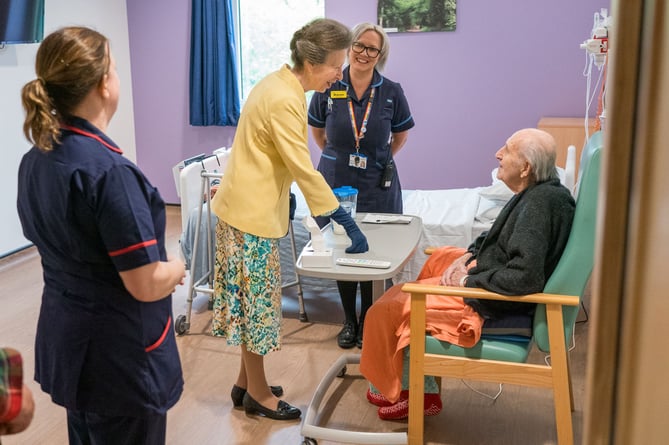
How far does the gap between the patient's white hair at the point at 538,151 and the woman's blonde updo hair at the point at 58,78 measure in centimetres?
138

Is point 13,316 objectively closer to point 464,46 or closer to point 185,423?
point 185,423

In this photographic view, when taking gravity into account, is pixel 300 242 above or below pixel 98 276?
below

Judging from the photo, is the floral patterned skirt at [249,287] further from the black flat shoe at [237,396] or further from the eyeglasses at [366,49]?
the eyeglasses at [366,49]

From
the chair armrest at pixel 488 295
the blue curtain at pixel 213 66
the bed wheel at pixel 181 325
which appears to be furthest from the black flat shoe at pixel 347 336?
the blue curtain at pixel 213 66

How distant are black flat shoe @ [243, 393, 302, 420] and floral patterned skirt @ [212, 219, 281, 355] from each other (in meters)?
0.27

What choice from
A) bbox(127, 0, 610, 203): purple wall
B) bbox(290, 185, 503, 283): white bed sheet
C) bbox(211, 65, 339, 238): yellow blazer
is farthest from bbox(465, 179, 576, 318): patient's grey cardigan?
bbox(127, 0, 610, 203): purple wall

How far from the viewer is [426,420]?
9.03 feet

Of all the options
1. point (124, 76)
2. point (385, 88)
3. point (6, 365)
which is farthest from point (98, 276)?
point (124, 76)

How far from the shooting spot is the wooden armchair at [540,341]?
2.18m

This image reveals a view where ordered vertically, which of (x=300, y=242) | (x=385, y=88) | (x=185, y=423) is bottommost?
(x=185, y=423)

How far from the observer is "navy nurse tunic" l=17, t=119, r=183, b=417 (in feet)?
4.90

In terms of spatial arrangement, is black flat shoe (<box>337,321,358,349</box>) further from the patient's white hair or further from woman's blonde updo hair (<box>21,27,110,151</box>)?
woman's blonde updo hair (<box>21,27,110,151</box>)

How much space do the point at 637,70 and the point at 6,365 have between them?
3.23 ft

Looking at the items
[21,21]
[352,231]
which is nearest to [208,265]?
[352,231]
